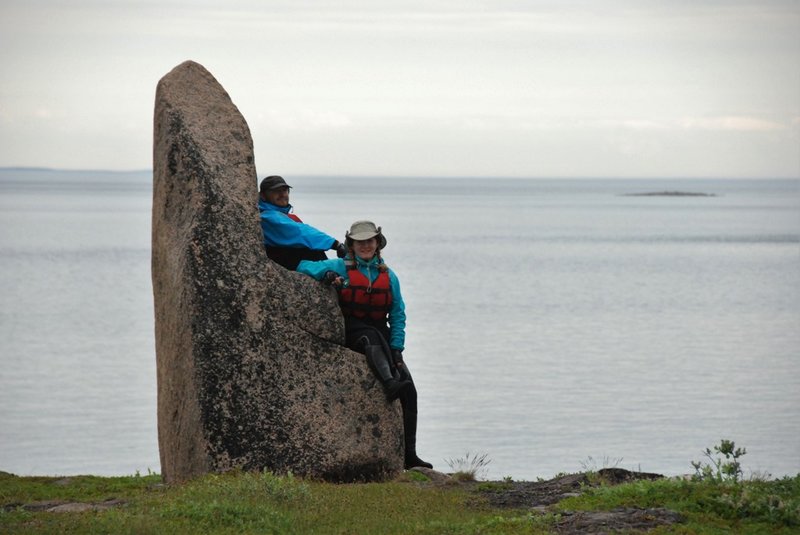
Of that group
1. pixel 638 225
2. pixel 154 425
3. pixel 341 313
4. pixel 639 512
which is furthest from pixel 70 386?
pixel 638 225

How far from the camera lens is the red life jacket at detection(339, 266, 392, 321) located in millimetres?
13492

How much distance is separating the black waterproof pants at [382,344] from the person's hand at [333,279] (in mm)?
508

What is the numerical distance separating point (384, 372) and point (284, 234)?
81.2 inches

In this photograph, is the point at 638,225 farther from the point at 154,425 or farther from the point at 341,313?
the point at 341,313

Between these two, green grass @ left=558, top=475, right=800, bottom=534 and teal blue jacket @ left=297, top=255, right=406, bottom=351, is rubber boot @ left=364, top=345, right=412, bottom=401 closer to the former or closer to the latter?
teal blue jacket @ left=297, top=255, right=406, bottom=351

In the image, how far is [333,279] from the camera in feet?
43.9

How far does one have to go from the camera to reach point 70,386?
99.8 feet

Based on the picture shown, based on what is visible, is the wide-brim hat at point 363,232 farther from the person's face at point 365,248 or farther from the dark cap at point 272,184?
the dark cap at point 272,184

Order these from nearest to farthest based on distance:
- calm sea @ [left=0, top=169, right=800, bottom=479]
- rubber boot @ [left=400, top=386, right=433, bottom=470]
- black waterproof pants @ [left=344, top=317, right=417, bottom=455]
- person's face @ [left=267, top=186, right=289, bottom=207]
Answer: black waterproof pants @ [left=344, top=317, right=417, bottom=455] < rubber boot @ [left=400, top=386, right=433, bottom=470] < person's face @ [left=267, top=186, right=289, bottom=207] < calm sea @ [left=0, top=169, right=800, bottom=479]

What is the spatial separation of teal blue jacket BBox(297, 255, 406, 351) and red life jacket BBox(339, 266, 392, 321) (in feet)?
0.19

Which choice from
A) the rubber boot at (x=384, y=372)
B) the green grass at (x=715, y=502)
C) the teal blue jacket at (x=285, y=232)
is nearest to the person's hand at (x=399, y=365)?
the rubber boot at (x=384, y=372)

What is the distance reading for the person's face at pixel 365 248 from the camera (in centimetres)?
1342

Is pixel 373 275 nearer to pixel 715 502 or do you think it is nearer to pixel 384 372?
pixel 384 372

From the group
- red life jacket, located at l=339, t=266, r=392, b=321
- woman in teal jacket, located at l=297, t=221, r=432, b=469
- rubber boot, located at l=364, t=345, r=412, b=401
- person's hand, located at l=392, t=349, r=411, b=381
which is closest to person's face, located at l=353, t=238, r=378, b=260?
woman in teal jacket, located at l=297, t=221, r=432, b=469
